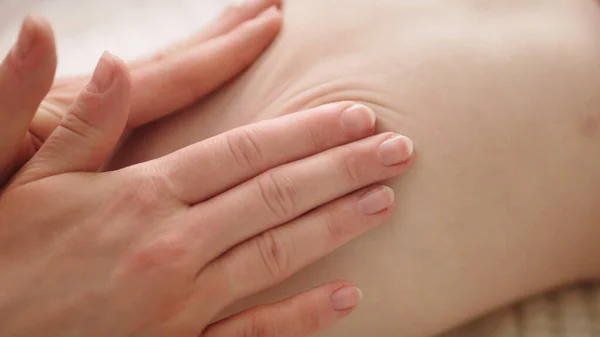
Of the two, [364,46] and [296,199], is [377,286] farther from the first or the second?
[364,46]

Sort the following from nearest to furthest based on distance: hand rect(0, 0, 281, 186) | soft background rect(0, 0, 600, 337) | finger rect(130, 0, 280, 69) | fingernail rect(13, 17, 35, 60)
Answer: fingernail rect(13, 17, 35, 60), hand rect(0, 0, 281, 186), finger rect(130, 0, 280, 69), soft background rect(0, 0, 600, 337)

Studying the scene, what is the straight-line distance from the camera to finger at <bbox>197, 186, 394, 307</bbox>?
54cm

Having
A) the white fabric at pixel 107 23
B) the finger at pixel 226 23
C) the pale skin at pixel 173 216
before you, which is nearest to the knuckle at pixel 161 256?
the pale skin at pixel 173 216

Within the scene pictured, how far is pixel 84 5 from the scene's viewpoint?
1.08 meters

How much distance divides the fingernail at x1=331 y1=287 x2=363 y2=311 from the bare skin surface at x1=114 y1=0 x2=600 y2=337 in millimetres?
20

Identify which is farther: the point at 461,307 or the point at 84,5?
the point at 84,5

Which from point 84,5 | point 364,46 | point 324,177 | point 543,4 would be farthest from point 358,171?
point 84,5

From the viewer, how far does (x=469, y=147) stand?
536 millimetres

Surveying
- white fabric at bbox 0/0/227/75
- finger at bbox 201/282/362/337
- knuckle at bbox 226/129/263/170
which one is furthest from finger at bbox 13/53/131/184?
white fabric at bbox 0/0/227/75

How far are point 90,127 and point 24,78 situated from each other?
0.22 feet

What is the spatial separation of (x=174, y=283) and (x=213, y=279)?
1.4 inches

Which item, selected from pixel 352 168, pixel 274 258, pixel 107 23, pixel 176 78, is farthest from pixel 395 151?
pixel 107 23

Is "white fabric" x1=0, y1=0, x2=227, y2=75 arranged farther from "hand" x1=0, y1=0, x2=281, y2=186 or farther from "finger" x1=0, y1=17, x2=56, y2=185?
"finger" x1=0, y1=17, x2=56, y2=185

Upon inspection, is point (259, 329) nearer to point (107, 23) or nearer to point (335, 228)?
point (335, 228)
